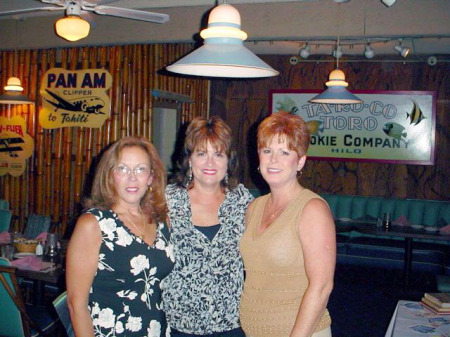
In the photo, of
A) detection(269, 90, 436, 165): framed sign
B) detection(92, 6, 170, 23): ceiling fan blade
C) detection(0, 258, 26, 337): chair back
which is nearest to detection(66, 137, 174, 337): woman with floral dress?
detection(0, 258, 26, 337): chair back

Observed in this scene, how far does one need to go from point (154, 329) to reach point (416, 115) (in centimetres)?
721

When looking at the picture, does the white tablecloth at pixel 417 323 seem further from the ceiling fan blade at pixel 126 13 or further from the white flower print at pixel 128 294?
the ceiling fan blade at pixel 126 13

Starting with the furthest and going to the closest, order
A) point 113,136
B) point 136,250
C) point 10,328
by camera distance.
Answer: point 113,136, point 10,328, point 136,250

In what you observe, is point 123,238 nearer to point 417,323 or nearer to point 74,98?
point 417,323

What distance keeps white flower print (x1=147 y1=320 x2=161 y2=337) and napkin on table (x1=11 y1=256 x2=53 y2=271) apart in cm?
190

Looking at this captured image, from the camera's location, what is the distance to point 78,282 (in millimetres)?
1979

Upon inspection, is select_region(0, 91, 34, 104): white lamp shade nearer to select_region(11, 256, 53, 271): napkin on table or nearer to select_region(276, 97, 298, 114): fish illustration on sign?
select_region(11, 256, 53, 271): napkin on table

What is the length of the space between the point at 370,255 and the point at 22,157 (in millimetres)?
5350

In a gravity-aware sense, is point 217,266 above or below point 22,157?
below

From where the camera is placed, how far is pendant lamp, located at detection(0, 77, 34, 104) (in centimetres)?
614

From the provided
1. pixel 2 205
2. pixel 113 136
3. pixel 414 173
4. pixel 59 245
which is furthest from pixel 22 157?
pixel 414 173

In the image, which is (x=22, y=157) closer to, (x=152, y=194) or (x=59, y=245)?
(x=59, y=245)

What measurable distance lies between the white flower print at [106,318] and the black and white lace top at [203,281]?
30cm

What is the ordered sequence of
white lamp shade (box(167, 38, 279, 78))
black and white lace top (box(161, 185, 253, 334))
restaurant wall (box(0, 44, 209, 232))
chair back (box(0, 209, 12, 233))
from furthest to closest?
restaurant wall (box(0, 44, 209, 232)) → chair back (box(0, 209, 12, 233)) → black and white lace top (box(161, 185, 253, 334)) → white lamp shade (box(167, 38, 279, 78))
